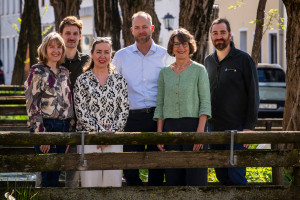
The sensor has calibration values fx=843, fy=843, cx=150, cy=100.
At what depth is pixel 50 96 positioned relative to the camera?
7812 mm

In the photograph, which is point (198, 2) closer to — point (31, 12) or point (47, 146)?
point (47, 146)

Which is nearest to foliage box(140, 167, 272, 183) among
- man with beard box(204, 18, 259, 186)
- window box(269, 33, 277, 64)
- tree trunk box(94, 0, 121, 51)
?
man with beard box(204, 18, 259, 186)

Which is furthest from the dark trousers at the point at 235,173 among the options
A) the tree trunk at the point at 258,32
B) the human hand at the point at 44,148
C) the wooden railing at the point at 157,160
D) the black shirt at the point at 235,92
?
the tree trunk at the point at 258,32

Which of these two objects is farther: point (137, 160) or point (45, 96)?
point (45, 96)

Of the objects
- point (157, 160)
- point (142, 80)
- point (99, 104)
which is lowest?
point (157, 160)

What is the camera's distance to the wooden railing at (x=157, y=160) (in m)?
7.43

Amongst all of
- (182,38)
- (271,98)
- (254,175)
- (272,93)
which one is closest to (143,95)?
(182,38)

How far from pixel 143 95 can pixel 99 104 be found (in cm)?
63

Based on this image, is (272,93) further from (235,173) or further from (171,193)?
(171,193)

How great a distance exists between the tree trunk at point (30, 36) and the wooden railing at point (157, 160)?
15.3 meters

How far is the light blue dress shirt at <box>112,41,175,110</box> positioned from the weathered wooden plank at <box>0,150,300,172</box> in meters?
0.87

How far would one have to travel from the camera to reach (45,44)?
26.0 feet

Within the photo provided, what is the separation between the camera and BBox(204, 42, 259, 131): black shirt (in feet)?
26.6

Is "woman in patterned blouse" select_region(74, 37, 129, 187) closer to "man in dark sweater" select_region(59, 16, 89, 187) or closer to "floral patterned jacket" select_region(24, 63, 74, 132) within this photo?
"floral patterned jacket" select_region(24, 63, 74, 132)
